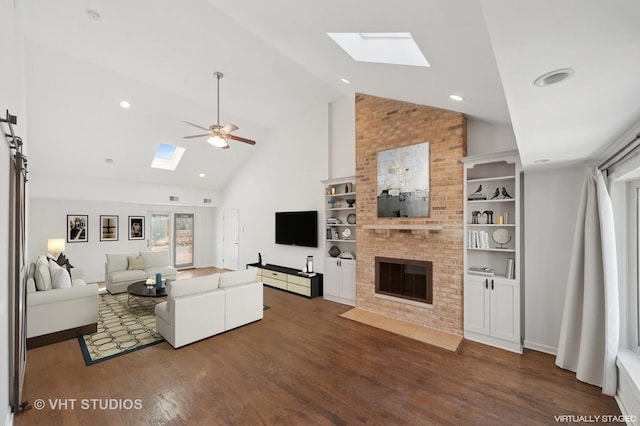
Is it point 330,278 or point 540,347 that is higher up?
point 330,278

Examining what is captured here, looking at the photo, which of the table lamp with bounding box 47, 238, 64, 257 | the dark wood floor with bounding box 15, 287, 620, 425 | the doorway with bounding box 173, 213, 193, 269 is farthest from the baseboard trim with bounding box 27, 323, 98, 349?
the doorway with bounding box 173, 213, 193, 269

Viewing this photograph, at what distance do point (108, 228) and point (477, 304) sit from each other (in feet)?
29.2

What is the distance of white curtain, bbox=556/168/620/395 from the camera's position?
2592 millimetres

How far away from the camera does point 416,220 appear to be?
171 inches

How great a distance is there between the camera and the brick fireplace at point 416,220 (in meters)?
3.97

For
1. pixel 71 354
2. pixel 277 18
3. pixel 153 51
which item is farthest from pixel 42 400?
pixel 153 51

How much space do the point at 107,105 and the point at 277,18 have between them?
4490mm

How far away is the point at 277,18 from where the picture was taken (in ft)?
8.45

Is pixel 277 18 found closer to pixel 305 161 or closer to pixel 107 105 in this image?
pixel 305 161

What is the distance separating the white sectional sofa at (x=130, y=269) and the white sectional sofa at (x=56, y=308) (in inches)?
80.2

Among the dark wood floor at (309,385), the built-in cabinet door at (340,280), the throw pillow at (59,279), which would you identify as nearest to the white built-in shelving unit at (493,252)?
the dark wood floor at (309,385)

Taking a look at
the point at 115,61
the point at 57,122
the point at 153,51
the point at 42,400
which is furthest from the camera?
the point at 57,122

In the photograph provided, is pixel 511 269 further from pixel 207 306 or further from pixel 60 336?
pixel 60 336

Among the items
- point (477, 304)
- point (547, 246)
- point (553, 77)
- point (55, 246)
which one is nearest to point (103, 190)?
point (55, 246)
